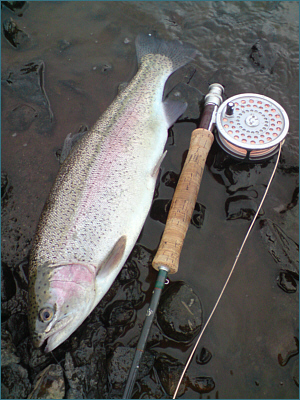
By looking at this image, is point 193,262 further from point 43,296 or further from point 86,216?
point 43,296

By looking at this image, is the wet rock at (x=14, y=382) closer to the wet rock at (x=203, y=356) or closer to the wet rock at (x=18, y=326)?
the wet rock at (x=18, y=326)

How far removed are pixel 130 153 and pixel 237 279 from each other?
1.71 meters

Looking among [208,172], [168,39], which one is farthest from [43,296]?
[168,39]

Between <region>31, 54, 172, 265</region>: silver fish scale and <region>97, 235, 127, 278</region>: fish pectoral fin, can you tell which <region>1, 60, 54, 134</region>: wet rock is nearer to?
<region>31, 54, 172, 265</region>: silver fish scale

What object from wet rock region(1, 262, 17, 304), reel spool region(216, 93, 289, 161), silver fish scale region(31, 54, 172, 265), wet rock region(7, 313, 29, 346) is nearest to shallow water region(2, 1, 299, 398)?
wet rock region(1, 262, 17, 304)

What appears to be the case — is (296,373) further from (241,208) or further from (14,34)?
(14,34)

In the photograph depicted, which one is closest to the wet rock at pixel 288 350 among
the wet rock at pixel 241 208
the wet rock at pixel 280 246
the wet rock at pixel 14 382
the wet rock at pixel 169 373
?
the wet rock at pixel 280 246

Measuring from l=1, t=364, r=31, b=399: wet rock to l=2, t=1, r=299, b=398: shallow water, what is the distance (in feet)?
2.85

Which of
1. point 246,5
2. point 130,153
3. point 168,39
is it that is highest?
point 246,5

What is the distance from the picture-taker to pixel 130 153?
296cm

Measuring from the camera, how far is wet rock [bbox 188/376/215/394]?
8.00ft

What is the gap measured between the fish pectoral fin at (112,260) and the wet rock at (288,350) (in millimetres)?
1702

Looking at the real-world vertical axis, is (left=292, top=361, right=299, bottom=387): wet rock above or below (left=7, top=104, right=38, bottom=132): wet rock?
below

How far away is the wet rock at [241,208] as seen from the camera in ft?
10.1
